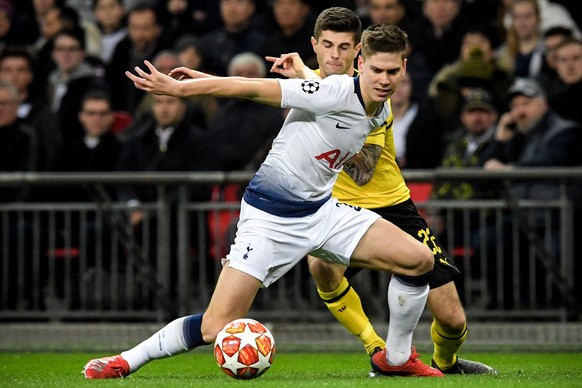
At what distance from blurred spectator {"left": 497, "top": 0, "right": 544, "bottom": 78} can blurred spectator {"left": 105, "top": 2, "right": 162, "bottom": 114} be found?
431cm

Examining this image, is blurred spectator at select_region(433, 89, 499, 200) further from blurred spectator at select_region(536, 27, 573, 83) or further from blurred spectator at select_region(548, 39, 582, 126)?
blurred spectator at select_region(536, 27, 573, 83)

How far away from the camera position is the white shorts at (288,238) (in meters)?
8.08

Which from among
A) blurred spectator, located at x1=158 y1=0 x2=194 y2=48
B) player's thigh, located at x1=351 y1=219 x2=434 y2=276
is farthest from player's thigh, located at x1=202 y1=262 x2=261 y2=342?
blurred spectator, located at x1=158 y1=0 x2=194 y2=48

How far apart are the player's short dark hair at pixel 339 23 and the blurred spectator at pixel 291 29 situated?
537cm

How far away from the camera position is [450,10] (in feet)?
48.7

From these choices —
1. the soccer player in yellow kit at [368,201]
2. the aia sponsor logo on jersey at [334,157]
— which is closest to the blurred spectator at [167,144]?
the soccer player in yellow kit at [368,201]

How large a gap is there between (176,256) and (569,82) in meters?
4.45

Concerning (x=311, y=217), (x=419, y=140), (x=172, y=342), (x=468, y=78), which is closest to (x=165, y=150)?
(x=419, y=140)

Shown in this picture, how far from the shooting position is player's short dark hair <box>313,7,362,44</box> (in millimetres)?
9430

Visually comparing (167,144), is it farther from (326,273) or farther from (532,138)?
(326,273)

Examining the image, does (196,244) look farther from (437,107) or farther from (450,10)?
(450,10)

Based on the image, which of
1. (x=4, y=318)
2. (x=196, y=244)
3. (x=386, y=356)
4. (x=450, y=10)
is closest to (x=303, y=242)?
(x=386, y=356)

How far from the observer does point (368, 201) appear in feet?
30.6

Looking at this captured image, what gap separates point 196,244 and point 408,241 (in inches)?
199
